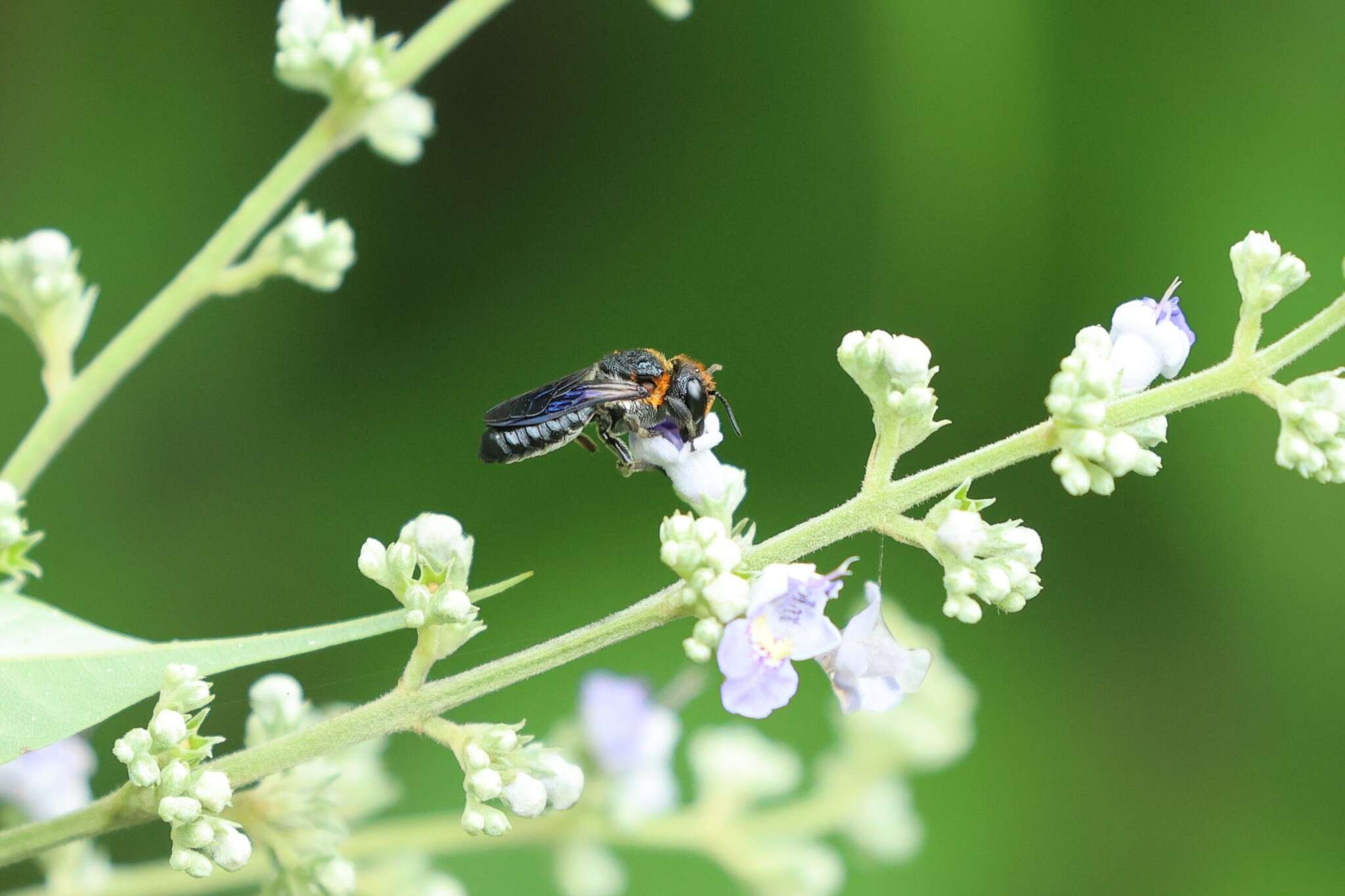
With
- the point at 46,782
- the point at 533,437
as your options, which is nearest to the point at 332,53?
the point at 533,437

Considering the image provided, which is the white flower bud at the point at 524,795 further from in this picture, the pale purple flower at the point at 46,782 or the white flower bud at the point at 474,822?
the pale purple flower at the point at 46,782

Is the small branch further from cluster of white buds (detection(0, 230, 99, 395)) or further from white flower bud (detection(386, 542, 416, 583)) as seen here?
white flower bud (detection(386, 542, 416, 583))

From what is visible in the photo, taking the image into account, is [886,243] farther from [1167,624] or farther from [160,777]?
[160,777]

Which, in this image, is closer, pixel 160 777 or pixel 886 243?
pixel 160 777

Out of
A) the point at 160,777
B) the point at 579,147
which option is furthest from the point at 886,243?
the point at 160,777

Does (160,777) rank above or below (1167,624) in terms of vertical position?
below

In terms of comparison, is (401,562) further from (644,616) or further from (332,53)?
(332,53)

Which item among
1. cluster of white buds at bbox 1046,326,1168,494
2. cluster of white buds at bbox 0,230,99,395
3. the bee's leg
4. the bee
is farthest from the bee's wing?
cluster of white buds at bbox 1046,326,1168,494
